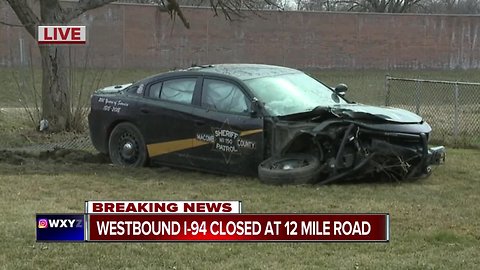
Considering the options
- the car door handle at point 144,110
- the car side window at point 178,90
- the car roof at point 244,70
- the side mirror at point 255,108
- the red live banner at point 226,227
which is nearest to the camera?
the red live banner at point 226,227

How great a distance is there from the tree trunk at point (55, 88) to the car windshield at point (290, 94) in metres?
5.78

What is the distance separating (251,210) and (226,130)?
1.86 meters

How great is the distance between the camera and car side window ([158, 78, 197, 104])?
8484 mm

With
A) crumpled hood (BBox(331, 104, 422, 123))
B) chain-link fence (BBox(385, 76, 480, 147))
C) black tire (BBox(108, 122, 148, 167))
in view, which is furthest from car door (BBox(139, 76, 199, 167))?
chain-link fence (BBox(385, 76, 480, 147))

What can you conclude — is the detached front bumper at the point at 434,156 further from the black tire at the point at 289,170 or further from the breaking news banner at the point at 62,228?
the breaking news banner at the point at 62,228

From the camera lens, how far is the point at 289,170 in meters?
7.43

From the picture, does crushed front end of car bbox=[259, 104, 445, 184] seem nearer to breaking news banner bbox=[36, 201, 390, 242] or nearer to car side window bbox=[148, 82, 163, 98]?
car side window bbox=[148, 82, 163, 98]

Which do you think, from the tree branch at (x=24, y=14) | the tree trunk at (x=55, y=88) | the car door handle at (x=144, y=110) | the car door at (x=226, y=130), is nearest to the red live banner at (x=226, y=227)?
the car door at (x=226, y=130)

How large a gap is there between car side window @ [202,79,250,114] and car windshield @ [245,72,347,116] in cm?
19

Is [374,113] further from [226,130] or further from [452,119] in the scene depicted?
[452,119]

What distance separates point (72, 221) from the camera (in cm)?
455

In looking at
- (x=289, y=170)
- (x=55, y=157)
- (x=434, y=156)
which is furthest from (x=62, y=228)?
(x=55, y=157)

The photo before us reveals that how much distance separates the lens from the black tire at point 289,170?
7.38m

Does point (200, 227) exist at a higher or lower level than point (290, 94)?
lower
